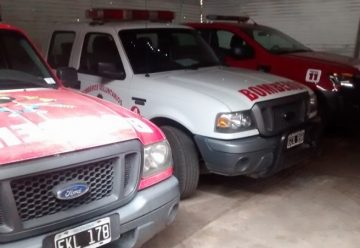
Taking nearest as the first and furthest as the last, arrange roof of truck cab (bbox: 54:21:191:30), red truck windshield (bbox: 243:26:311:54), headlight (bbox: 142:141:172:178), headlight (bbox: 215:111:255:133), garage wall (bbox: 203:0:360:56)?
headlight (bbox: 142:141:172:178), headlight (bbox: 215:111:255:133), roof of truck cab (bbox: 54:21:191:30), red truck windshield (bbox: 243:26:311:54), garage wall (bbox: 203:0:360:56)

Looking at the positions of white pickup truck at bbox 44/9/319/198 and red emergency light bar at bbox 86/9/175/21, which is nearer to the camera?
white pickup truck at bbox 44/9/319/198

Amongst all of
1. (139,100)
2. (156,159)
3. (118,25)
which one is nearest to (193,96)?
(139,100)

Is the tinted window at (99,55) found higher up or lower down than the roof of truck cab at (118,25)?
lower down

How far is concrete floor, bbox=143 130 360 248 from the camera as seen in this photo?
11.0 ft

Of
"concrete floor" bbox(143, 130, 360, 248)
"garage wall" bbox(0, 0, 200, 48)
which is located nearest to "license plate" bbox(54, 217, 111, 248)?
"concrete floor" bbox(143, 130, 360, 248)

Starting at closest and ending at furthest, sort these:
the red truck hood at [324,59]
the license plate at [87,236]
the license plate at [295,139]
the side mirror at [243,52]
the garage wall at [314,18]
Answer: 1. the license plate at [87,236]
2. the license plate at [295,139]
3. the red truck hood at [324,59]
4. the side mirror at [243,52]
5. the garage wall at [314,18]

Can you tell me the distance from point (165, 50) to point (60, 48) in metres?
1.45

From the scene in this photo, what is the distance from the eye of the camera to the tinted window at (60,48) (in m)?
5.17

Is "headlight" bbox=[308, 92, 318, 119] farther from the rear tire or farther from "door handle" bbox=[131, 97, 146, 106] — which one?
"door handle" bbox=[131, 97, 146, 106]

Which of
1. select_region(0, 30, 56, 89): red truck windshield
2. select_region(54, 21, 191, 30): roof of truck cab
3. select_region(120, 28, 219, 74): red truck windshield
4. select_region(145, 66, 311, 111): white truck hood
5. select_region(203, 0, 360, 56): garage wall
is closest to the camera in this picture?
select_region(0, 30, 56, 89): red truck windshield

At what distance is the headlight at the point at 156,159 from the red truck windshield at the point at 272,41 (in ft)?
13.7

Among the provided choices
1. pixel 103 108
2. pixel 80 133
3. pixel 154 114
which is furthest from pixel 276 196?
pixel 80 133

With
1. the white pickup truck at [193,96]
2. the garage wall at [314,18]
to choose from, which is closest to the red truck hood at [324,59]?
the white pickup truck at [193,96]

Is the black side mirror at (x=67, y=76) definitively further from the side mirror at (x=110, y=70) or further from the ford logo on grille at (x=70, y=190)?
the ford logo on grille at (x=70, y=190)
